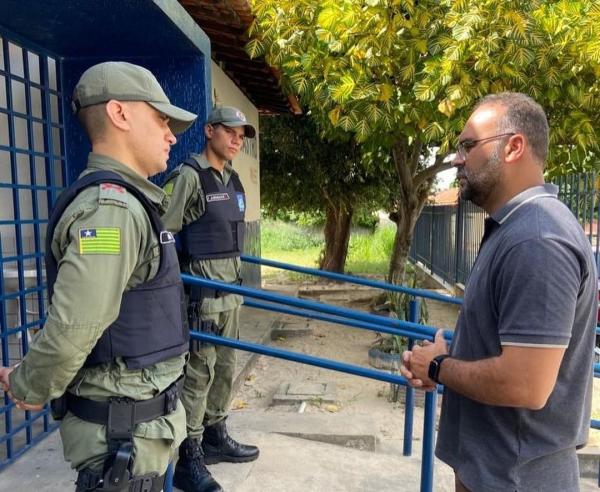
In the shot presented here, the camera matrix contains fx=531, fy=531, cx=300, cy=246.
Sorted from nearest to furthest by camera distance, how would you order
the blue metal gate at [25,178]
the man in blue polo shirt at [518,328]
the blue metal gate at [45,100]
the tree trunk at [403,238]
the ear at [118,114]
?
the man in blue polo shirt at [518,328] → the ear at [118,114] → the blue metal gate at [45,100] → the blue metal gate at [25,178] → the tree trunk at [403,238]

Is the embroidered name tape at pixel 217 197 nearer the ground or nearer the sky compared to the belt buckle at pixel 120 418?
nearer the sky

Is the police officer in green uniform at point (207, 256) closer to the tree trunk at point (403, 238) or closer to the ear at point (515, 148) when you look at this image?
the ear at point (515, 148)

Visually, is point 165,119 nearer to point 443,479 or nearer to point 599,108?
point 443,479

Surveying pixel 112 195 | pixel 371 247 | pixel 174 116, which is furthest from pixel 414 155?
pixel 371 247

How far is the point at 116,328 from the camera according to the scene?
4.66ft

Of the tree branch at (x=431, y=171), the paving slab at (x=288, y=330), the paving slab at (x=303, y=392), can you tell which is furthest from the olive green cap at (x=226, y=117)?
the tree branch at (x=431, y=171)

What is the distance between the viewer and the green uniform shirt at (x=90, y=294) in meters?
1.26

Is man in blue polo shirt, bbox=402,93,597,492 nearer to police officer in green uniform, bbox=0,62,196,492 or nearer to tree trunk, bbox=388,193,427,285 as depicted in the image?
police officer in green uniform, bbox=0,62,196,492

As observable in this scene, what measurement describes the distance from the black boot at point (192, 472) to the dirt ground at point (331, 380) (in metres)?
1.56

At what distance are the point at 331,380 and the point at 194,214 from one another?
320 centimetres

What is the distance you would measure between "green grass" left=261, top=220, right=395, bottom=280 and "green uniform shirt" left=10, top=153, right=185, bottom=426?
1065 cm

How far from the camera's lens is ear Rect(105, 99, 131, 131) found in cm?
144

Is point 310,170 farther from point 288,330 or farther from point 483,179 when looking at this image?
point 483,179

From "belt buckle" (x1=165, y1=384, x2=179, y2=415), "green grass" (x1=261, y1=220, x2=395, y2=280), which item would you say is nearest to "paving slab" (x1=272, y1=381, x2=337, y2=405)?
"belt buckle" (x1=165, y1=384, x2=179, y2=415)
